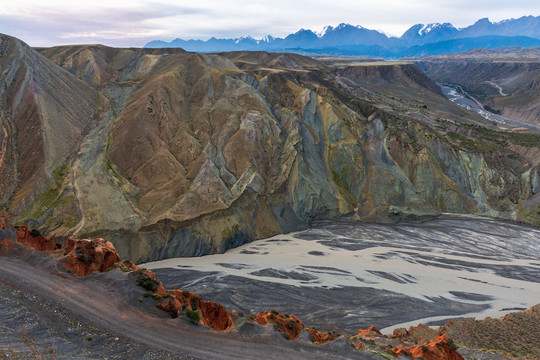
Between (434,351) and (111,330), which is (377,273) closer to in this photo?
(434,351)

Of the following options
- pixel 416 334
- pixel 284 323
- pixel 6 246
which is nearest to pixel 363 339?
pixel 284 323

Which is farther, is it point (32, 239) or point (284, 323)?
point (32, 239)

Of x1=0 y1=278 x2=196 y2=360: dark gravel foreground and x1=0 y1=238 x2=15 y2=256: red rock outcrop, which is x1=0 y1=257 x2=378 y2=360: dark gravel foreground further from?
x1=0 y1=238 x2=15 y2=256: red rock outcrop

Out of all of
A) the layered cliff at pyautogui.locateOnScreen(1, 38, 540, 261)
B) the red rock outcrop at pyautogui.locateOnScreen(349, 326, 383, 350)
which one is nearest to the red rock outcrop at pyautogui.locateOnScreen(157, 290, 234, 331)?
the red rock outcrop at pyautogui.locateOnScreen(349, 326, 383, 350)

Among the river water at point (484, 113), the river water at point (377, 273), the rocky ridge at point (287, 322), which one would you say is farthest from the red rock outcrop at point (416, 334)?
the river water at point (484, 113)

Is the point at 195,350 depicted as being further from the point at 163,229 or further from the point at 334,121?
the point at 334,121
